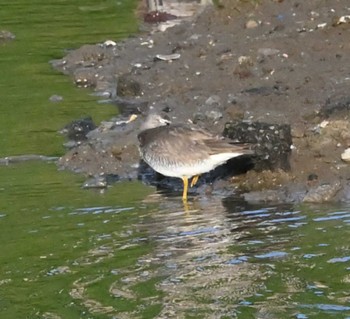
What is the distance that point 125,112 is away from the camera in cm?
1528

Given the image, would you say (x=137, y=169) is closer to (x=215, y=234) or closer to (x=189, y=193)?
(x=189, y=193)

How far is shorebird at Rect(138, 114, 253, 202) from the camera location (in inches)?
438

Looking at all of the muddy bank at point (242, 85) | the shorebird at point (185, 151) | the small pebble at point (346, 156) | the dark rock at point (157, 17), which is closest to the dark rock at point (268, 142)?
the muddy bank at point (242, 85)

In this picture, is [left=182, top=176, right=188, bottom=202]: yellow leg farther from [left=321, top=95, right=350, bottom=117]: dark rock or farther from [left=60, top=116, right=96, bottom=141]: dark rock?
[left=60, top=116, right=96, bottom=141]: dark rock

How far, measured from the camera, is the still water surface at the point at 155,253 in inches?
316

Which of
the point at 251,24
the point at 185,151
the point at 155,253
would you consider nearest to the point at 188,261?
the point at 155,253

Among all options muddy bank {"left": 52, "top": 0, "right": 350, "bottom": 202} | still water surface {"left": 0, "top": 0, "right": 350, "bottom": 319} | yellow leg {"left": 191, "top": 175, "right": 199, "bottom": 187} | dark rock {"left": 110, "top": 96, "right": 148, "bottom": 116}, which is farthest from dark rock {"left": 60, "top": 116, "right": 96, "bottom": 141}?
yellow leg {"left": 191, "top": 175, "right": 199, "bottom": 187}

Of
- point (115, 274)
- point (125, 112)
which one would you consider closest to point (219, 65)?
point (125, 112)

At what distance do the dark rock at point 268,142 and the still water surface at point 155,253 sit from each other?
579mm

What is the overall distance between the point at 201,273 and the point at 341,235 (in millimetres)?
1343

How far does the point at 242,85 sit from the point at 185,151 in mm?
→ 4008

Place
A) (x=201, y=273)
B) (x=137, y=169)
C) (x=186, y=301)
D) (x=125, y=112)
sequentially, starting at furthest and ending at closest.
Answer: (x=125, y=112) → (x=137, y=169) → (x=201, y=273) → (x=186, y=301)

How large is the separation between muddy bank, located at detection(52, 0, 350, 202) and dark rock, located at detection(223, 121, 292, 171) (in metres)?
0.07

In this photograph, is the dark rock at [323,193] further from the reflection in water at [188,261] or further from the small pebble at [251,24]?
the small pebble at [251,24]
